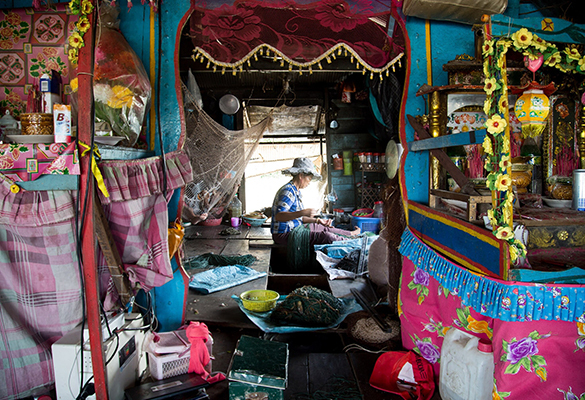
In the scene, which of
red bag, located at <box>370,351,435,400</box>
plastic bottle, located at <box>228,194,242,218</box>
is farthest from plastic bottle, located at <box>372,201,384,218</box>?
red bag, located at <box>370,351,435,400</box>

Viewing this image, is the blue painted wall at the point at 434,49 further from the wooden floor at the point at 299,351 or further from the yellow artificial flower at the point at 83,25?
the yellow artificial flower at the point at 83,25

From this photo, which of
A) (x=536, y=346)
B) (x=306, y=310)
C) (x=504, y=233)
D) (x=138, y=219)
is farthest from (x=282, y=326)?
(x=504, y=233)

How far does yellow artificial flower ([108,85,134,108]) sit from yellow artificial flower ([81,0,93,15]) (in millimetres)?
676

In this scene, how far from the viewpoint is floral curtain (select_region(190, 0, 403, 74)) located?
2822 mm

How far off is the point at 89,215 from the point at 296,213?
379 centimetres

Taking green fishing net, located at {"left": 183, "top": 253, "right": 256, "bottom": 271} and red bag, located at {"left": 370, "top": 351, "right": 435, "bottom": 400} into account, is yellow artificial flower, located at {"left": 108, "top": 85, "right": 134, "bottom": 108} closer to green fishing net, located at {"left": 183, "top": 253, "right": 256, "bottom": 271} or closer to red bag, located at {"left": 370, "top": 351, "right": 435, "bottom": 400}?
red bag, located at {"left": 370, "top": 351, "right": 435, "bottom": 400}

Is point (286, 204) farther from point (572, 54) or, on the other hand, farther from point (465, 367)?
point (572, 54)

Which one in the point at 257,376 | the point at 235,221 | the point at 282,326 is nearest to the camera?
the point at 257,376

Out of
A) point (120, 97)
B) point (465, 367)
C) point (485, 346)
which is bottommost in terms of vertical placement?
point (465, 367)

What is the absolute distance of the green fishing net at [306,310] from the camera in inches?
129

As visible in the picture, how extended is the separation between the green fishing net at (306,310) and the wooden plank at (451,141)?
156 centimetres

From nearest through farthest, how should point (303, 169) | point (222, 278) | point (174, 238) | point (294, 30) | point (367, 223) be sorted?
point (174, 238)
point (294, 30)
point (222, 278)
point (303, 169)
point (367, 223)

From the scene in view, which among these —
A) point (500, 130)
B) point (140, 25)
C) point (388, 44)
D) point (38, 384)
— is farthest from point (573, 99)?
point (38, 384)

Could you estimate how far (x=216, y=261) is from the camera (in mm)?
5160
